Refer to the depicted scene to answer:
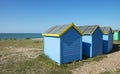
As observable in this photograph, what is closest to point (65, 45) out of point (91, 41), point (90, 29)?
point (91, 41)

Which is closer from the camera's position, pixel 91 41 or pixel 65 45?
pixel 65 45

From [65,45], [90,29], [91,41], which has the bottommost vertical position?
[65,45]

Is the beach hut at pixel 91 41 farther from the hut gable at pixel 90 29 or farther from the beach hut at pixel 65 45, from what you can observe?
the beach hut at pixel 65 45

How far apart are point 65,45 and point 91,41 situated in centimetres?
403

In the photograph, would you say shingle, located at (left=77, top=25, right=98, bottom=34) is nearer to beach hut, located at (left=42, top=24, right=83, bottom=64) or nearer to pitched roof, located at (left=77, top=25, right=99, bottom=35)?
pitched roof, located at (left=77, top=25, right=99, bottom=35)

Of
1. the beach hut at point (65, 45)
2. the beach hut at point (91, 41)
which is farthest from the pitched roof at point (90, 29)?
the beach hut at point (65, 45)

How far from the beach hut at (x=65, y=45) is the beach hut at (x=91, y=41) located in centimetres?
229

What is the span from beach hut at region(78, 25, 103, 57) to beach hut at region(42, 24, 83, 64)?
229 centimetres

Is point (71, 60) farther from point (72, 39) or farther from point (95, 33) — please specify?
point (95, 33)

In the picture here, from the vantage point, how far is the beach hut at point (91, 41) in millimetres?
15074

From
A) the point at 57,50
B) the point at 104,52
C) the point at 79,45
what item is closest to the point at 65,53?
the point at 57,50

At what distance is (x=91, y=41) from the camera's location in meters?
15.0

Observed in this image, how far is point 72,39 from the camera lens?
41.4 feet

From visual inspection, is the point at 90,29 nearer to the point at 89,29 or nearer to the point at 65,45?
the point at 89,29
